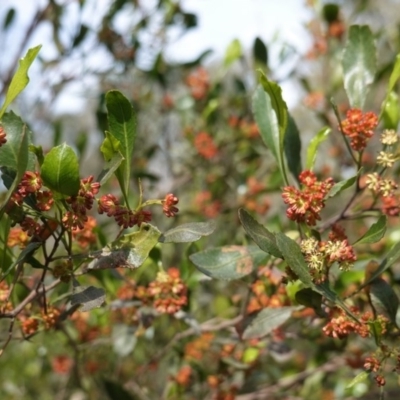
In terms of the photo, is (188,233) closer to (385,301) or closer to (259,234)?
(259,234)

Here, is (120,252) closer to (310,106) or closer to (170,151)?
(310,106)

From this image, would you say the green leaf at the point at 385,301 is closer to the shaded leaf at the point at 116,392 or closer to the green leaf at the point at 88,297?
the green leaf at the point at 88,297

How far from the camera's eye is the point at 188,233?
3.01 ft

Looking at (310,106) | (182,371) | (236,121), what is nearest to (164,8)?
(236,121)

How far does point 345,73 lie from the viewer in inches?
49.5

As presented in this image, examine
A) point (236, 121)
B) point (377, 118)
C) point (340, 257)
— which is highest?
point (377, 118)

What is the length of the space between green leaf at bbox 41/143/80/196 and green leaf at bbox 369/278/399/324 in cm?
55

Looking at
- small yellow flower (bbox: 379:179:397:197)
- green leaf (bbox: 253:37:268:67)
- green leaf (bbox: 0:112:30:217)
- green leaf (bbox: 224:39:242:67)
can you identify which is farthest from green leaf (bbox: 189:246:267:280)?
green leaf (bbox: 224:39:242:67)

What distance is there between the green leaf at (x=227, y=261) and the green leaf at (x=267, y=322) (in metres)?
0.13

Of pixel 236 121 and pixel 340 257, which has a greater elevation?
pixel 340 257

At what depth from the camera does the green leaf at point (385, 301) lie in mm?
1062

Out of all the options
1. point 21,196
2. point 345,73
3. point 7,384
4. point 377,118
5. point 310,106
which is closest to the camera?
point 21,196

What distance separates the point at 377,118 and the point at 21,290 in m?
0.78

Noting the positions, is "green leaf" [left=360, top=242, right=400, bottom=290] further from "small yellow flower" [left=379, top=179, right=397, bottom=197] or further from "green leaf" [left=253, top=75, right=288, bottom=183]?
"green leaf" [left=253, top=75, right=288, bottom=183]
